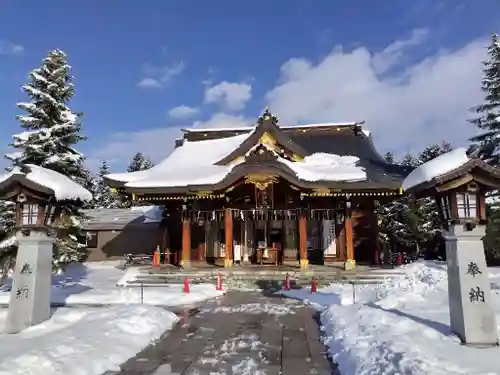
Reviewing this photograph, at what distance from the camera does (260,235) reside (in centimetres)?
2191

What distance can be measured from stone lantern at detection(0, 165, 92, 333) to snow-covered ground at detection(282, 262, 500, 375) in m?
6.16

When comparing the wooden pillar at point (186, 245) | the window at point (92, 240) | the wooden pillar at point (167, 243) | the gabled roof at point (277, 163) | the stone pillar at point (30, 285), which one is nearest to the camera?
the stone pillar at point (30, 285)

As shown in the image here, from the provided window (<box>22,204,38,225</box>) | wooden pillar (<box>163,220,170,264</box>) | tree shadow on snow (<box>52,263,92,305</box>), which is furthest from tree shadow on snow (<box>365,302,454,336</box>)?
wooden pillar (<box>163,220,170,264</box>)

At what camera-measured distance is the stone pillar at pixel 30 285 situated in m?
8.49

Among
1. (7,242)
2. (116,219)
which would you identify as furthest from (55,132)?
(116,219)

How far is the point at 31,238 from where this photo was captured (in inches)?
346

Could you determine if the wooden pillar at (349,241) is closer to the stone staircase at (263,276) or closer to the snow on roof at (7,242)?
the stone staircase at (263,276)

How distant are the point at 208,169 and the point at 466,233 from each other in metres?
16.1

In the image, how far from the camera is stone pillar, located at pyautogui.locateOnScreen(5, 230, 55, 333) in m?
8.49

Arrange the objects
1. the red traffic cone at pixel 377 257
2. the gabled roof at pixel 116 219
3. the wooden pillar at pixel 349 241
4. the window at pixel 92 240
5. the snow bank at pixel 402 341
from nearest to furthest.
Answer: the snow bank at pixel 402 341 → the wooden pillar at pixel 349 241 → the red traffic cone at pixel 377 257 → the gabled roof at pixel 116 219 → the window at pixel 92 240

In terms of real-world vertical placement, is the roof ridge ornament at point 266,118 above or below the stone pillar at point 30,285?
above

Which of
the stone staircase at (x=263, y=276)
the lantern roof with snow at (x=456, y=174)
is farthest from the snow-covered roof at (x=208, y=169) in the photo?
the lantern roof with snow at (x=456, y=174)

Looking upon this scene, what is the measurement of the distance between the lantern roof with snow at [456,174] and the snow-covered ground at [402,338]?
2628mm

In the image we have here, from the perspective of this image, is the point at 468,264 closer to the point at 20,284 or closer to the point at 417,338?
the point at 417,338
